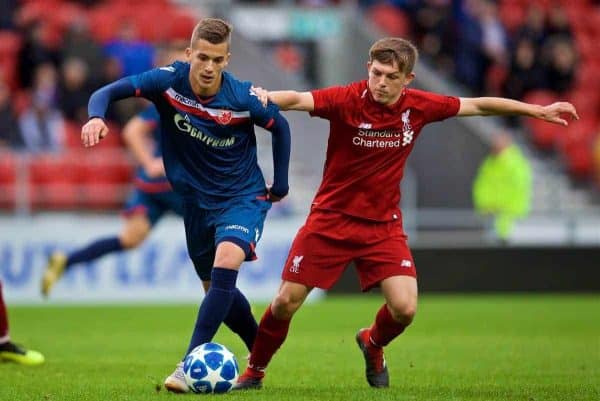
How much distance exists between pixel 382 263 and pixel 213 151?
1.25m

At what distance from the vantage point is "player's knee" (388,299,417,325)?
7.75 metres

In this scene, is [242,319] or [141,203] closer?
[242,319]

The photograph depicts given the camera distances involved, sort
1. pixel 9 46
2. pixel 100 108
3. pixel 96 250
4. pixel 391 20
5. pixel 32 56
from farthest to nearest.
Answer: pixel 391 20, pixel 9 46, pixel 32 56, pixel 96 250, pixel 100 108

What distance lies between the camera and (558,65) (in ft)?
71.4

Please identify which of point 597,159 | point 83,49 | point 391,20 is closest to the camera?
point 83,49

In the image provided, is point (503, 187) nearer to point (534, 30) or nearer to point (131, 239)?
point (534, 30)

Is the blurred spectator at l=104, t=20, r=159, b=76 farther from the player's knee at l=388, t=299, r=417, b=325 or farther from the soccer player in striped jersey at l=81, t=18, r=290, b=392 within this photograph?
the player's knee at l=388, t=299, r=417, b=325

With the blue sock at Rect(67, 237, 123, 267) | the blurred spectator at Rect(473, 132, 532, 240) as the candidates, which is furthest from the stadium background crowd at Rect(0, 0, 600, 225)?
the blue sock at Rect(67, 237, 123, 267)

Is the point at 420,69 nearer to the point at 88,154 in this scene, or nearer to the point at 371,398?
the point at 88,154

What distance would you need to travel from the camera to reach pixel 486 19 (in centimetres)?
2217

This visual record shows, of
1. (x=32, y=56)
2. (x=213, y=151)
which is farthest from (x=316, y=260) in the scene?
(x=32, y=56)

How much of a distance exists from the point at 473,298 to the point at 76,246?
18.3 ft

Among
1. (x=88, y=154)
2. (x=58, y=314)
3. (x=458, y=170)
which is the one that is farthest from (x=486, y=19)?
(x=58, y=314)

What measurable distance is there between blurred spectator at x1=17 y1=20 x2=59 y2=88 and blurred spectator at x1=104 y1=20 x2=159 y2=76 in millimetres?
917
